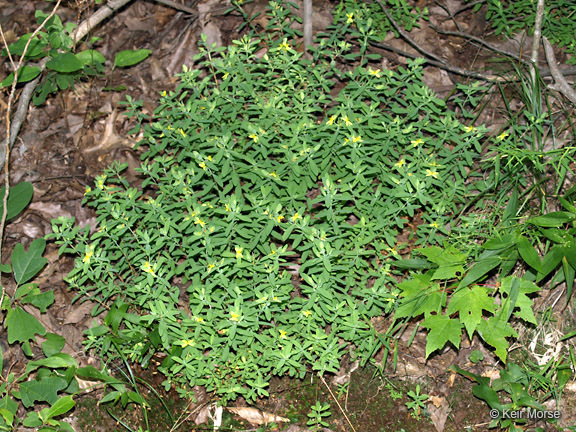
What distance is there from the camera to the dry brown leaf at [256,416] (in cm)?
314

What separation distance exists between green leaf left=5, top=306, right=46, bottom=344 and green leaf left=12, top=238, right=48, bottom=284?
0.72ft

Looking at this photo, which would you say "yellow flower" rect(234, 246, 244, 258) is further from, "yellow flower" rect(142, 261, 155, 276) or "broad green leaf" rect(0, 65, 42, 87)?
"broad green leaf" rect(0, 65, 42, 87)

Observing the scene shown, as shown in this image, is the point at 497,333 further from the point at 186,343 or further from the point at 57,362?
the point at 57,362

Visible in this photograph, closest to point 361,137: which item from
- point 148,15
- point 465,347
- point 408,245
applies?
point 408,245

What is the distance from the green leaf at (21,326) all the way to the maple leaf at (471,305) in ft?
8.18

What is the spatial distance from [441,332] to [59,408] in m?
2.17

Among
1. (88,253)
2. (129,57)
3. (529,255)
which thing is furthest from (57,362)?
(529,255)

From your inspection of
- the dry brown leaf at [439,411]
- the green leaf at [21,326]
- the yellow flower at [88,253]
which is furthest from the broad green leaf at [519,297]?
the green leaf at [21,326]

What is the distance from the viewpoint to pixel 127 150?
4309 millimetres

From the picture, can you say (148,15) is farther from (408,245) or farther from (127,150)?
(408,245)

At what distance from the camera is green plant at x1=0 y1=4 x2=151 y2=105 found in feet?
13.5

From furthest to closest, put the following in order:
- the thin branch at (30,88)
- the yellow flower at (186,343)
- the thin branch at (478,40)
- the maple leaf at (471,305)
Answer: the thin branch at (30,88), the thin branch at (478,40), the yellow flower at (186,343), the maple leaf at (471,305)

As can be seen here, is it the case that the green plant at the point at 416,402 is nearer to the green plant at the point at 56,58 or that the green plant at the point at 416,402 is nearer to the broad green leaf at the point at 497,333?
the broad green leaf at the point at 497,333

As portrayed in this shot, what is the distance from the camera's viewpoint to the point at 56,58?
413 centimetres
